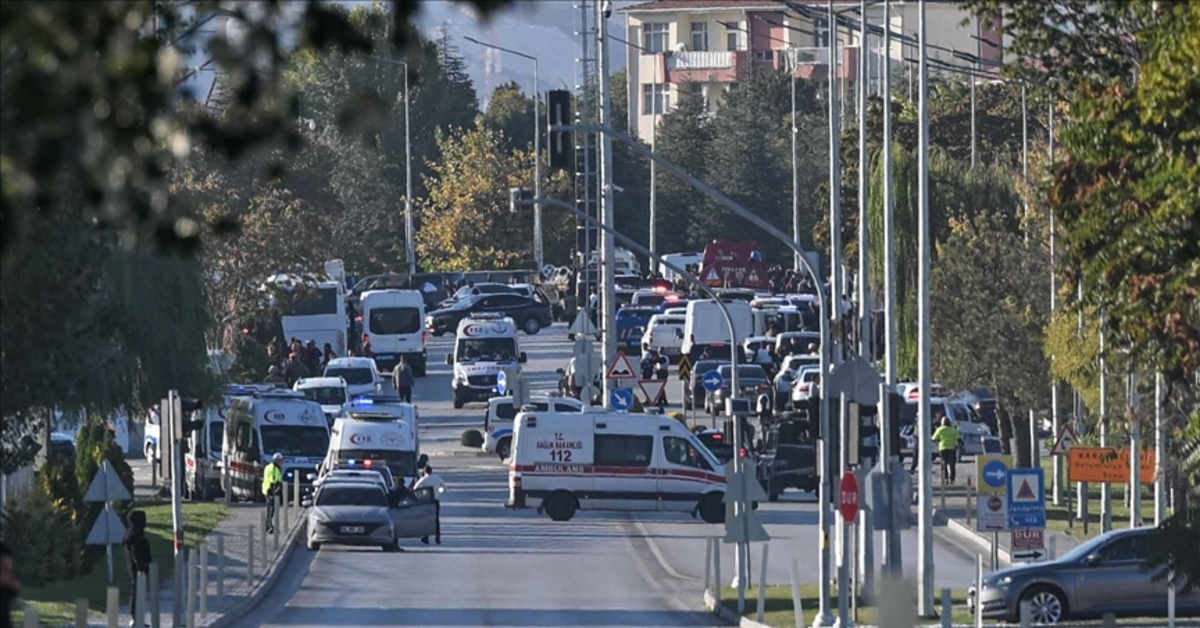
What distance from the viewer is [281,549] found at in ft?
124

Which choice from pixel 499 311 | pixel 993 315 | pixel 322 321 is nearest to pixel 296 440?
pixel 993 315

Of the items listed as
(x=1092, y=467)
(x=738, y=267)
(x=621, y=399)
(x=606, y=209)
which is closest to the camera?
(x=1092, y=467)

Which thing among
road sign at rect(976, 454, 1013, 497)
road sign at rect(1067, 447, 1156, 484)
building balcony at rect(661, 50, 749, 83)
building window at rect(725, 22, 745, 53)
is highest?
building window at rect(725, 22, 745, 53)

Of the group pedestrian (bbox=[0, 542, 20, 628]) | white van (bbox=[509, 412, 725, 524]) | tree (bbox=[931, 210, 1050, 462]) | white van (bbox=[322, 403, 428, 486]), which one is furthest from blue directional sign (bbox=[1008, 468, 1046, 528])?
white van (bbox=[322, 403, 428, 486])

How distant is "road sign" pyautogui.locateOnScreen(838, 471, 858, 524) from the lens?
2478cm

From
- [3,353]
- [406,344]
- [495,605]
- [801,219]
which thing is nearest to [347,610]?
[495,605]

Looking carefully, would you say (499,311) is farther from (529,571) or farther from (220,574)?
(220,574)

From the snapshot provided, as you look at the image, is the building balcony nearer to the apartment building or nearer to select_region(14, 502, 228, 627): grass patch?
the apartment building

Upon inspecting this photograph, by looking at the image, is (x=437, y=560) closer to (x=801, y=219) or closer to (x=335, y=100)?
(x=801, y=219)

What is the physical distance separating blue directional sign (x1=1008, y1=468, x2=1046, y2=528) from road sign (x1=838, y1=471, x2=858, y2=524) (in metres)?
2.16

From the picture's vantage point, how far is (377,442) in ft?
147

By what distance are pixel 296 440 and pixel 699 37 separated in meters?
92.9

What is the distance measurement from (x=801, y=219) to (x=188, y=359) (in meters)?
70.1

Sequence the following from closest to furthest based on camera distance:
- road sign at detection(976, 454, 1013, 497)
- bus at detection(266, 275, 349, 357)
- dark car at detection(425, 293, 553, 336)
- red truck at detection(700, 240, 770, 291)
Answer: road sign at detection(976, 454, 1013, 497) → bus at detection(266, 275, 349, 357) → dark car at detection(425, 293, 553, 336) → red truck at detection(700, 240, 770, 291)
